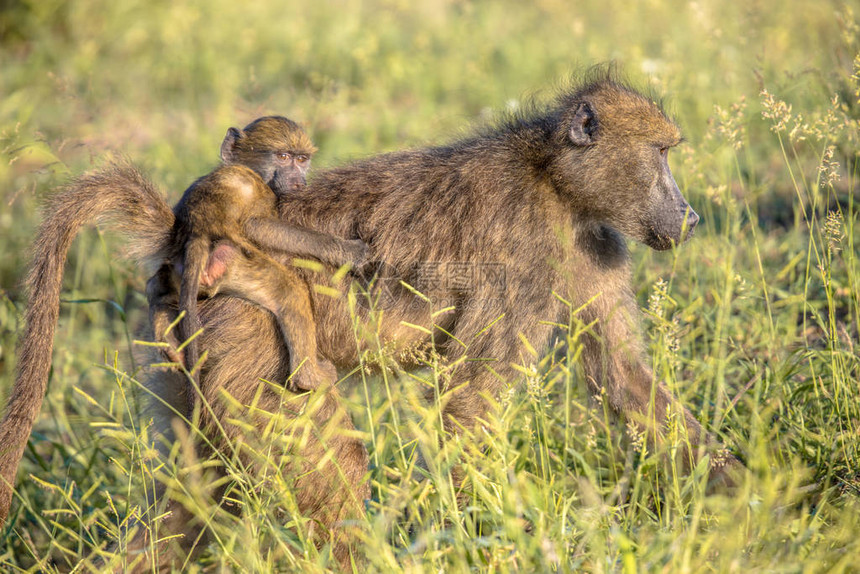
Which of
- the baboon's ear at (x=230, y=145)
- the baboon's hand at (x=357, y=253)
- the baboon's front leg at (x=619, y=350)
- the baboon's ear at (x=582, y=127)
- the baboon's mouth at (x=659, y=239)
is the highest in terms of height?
the baboon's ear at (x=582, y=127)

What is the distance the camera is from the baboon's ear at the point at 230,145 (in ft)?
9.93

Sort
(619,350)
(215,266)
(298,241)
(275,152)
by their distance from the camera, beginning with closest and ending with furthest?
1. (215,266)
2. (298,241)
3. (619,350)
4. (275,152)

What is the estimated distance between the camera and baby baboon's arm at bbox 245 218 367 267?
2604 mm

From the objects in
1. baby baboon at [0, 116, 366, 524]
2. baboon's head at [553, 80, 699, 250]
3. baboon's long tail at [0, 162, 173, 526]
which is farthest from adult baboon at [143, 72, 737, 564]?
baboon's long tail at [0, 162, 173, 526]

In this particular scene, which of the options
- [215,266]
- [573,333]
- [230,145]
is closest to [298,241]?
[215,266]

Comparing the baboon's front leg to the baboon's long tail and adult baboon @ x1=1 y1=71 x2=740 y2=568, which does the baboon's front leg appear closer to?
adult baboon @ x1=1 y1=71 x2=740 y2=568

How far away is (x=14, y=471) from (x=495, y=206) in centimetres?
156

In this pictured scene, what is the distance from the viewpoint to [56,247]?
2.53 meters

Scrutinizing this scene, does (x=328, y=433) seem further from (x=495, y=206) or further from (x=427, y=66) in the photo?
(x=427, y=66)

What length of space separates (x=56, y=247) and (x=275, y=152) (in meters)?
0.78

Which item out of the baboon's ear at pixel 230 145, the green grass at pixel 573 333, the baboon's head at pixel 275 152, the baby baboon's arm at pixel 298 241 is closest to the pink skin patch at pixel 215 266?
the baby baboon's arm at pixel 298 241

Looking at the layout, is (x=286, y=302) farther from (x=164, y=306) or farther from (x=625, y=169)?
(x=625, y=169)

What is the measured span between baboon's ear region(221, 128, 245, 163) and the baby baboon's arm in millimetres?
500

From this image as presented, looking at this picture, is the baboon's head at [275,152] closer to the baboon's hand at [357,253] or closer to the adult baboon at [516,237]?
the adult baboon at [516,237]
